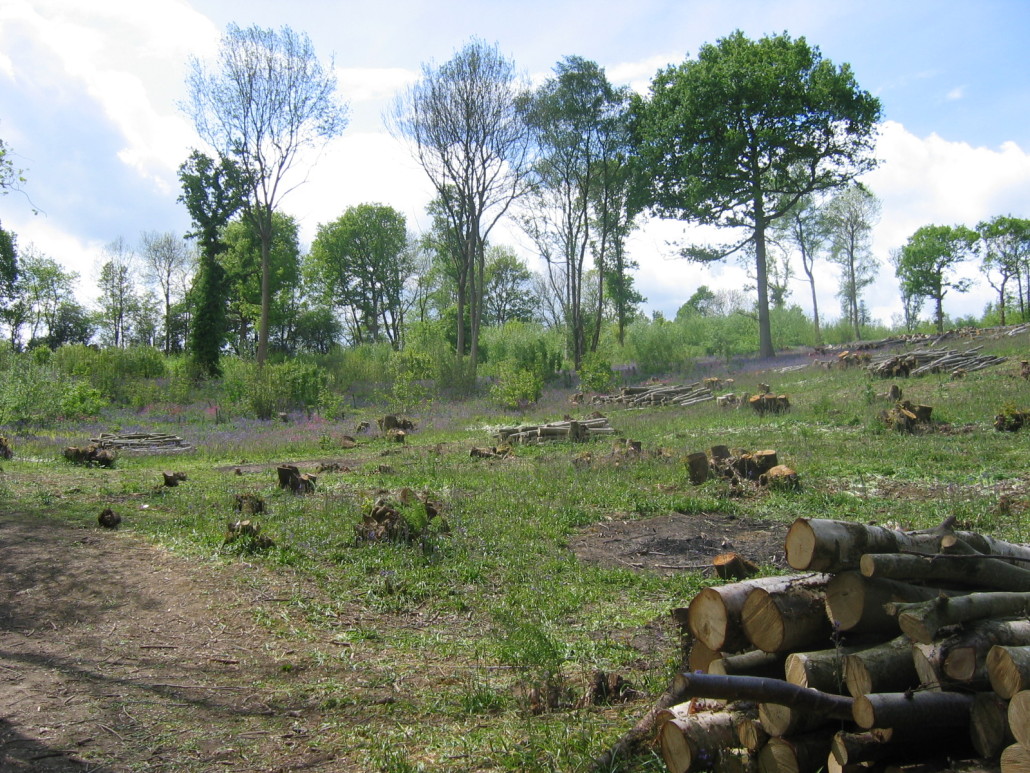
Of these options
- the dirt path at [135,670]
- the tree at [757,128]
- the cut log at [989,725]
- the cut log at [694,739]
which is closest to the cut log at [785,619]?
the cut log at [694,739]

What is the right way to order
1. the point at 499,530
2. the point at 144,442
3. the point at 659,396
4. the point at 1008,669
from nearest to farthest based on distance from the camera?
the point at 1008,669
the point at 499,530
the point at 144,442
the point at 659,396

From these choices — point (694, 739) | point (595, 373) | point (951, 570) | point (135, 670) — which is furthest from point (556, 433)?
point (694, 739)

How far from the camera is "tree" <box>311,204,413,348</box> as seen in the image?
51.7 m

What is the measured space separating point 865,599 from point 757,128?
1214 inches

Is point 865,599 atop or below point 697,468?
atop

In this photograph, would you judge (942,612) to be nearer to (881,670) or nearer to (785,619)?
(881,670)

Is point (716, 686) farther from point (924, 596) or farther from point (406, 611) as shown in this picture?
point (406, 611)

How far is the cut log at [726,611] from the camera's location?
3.01m

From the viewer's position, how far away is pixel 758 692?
2.50 metres

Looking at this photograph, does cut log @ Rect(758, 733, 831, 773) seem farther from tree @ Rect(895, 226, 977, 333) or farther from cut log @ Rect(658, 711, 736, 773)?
tree @ Rect(895, 226, 977, 333)

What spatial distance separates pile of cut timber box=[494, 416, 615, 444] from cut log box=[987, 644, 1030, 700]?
501 inches

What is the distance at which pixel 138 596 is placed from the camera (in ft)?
18.3

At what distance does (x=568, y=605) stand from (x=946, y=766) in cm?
302

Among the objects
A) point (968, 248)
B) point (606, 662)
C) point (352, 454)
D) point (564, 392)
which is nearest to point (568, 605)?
point (606, 662)
